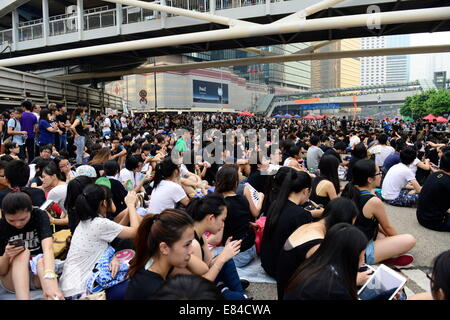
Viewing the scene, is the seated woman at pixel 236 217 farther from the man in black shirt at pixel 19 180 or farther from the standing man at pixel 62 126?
the standing man at pixel 62 126

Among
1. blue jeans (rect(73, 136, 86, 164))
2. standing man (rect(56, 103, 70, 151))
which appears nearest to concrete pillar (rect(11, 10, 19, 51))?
standing man (rect(56, 103, 70, 151))

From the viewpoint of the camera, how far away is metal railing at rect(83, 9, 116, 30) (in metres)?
19.0

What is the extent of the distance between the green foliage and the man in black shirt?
60.1 m

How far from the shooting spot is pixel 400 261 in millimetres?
3939

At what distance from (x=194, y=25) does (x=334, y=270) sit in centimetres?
1722

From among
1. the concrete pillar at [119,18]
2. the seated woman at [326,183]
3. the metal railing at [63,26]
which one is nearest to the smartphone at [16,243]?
the seated woman at [326,183]

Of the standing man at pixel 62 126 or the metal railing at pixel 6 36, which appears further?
the metal railing at pixel 6 36

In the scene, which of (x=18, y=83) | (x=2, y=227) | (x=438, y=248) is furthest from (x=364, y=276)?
(x=18, y=83)

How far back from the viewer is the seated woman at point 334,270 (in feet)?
6.39

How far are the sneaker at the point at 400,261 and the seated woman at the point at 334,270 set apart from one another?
2303 millimetres

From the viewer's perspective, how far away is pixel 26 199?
2906 millimetres

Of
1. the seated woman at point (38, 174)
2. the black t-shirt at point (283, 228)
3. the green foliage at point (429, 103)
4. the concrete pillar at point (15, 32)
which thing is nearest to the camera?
the black t-shirt at point (283, 228)

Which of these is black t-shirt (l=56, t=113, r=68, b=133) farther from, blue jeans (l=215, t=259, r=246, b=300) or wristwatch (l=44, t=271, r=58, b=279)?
blue jeans (l=215, t=259, r=246, b=300)
